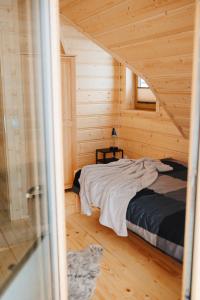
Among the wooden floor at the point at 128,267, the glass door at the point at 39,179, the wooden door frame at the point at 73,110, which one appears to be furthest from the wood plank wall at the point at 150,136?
the glass door at the point at 39,179

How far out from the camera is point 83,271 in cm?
272

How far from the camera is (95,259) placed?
116 inches

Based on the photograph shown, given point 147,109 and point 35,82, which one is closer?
point 35,82

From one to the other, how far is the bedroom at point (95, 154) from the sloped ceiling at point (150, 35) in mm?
13

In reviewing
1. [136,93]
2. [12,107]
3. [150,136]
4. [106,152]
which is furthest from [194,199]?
[136,93]

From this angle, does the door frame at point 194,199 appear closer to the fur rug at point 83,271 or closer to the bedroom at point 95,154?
the bedroom at point 95,154

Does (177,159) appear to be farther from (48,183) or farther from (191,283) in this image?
(48,183)

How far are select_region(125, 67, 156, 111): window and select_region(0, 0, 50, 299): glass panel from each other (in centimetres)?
293

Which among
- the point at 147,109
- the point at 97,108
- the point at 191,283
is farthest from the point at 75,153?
the point at 191,283

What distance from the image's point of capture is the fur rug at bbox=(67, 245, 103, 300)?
8.03ft

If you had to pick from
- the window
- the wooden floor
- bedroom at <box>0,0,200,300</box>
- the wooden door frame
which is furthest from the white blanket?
the window

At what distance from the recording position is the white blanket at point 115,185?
3045 mm

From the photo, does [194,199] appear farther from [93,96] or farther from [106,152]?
[93,96]

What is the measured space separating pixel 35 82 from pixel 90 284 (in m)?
1.82
